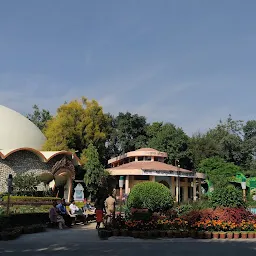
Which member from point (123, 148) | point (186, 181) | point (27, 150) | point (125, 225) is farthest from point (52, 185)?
point (125, 225)

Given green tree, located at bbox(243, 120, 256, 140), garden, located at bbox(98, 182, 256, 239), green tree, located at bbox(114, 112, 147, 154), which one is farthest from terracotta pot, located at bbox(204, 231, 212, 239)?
green tree, located at bbox(243, 120, 256, 140)

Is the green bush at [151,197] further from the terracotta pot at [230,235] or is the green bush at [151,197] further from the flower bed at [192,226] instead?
the terracotta pot at [230,235]

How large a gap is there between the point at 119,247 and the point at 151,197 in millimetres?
8341

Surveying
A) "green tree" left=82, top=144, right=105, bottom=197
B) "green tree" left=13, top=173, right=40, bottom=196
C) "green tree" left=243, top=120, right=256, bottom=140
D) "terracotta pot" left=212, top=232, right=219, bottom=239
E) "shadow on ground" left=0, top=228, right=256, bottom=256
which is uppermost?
"green tree" left=243, top=120, right=256, bottom=140

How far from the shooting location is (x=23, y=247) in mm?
8945

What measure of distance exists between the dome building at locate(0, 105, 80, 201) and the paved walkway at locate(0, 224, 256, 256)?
19.0m

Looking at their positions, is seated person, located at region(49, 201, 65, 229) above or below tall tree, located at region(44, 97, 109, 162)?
below

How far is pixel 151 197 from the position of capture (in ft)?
56.4

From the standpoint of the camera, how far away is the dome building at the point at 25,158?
29.0 m

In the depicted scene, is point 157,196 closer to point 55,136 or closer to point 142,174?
point 142,174

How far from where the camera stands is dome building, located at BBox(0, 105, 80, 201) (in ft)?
95.1

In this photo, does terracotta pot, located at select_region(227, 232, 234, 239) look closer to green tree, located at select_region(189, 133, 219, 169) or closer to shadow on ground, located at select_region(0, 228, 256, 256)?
shadow on ground, located at select_region(0, 228, 256, 256)

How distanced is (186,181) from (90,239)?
1089 inches

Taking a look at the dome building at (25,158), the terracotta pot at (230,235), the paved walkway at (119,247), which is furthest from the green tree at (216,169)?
the paved walkway at (119,247)
